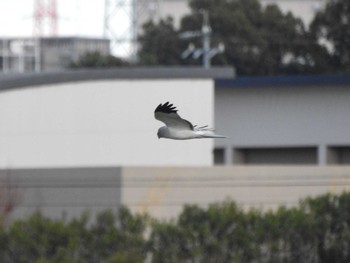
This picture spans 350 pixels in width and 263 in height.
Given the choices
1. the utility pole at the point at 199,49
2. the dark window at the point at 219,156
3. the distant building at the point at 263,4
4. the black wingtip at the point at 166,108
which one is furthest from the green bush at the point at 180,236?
the distant building at the point at 263,4

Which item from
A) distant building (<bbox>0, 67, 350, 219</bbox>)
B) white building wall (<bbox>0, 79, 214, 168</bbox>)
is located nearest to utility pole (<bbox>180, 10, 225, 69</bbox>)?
distant building (<bbox>0, 67, 350, 219</bbox>)

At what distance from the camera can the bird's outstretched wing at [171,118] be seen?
11.1 metres

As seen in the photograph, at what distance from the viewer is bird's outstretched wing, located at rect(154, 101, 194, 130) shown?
36.4 ft

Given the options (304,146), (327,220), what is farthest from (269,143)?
(327,220)

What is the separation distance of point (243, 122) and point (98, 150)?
5315 millimetres

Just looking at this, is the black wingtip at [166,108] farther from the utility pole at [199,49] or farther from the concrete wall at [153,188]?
the utility pole at [199,49]

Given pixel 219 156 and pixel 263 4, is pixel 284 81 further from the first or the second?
pixel 263 4

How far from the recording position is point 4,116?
28688mm

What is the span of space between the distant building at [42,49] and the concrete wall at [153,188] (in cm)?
6289

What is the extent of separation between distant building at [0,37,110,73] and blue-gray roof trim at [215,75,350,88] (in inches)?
2173

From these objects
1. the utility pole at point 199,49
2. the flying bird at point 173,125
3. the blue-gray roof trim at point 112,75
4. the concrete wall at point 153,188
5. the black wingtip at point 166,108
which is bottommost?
the concrete wall at point 153,188

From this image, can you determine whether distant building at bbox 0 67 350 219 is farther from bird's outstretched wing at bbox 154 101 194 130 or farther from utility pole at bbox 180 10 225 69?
utility pole at bbox 180 10 225 69

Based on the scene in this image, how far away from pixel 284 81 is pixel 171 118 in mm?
21267

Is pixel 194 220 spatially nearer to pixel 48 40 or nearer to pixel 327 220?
pixel 327 220
